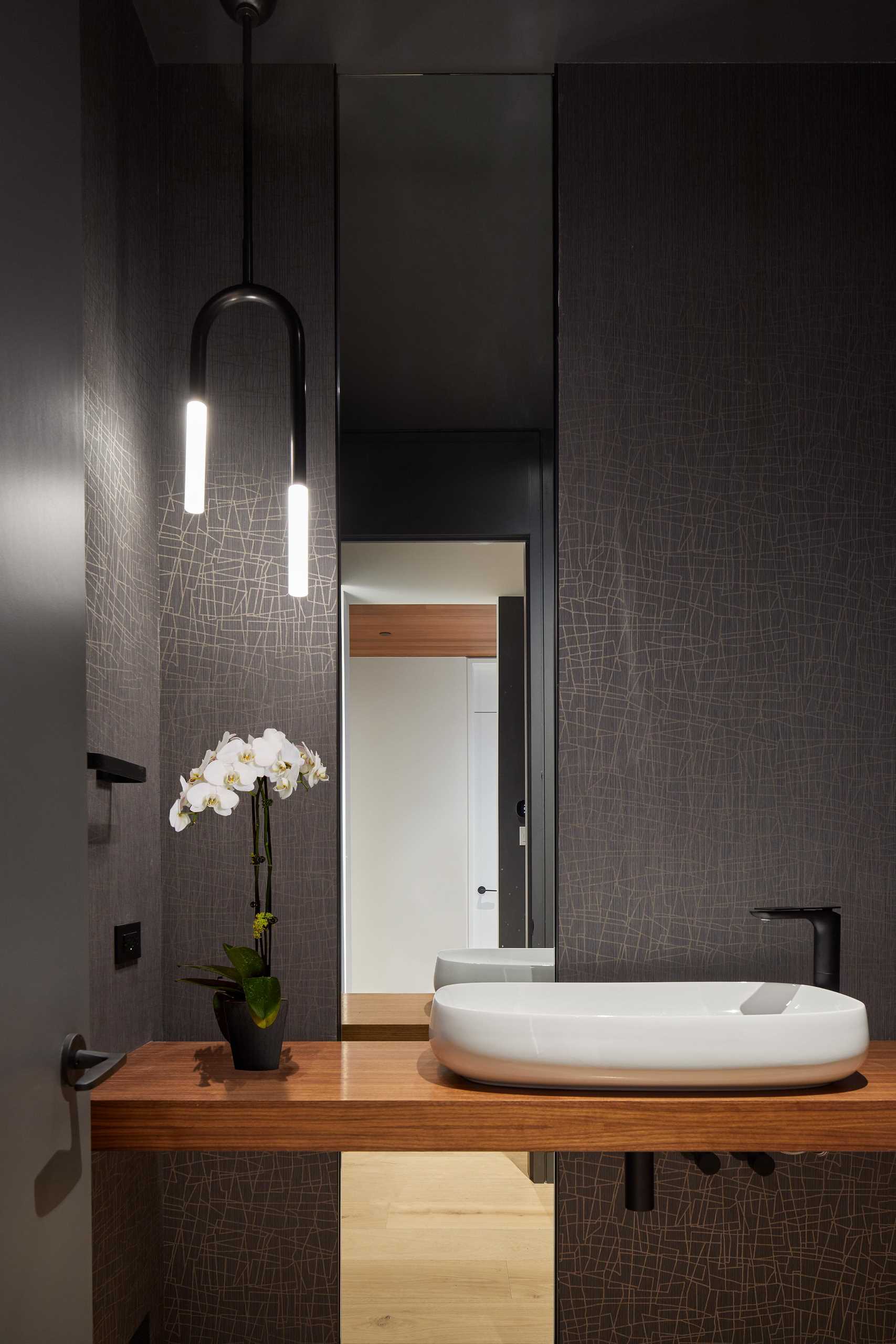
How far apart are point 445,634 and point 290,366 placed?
0.55 m

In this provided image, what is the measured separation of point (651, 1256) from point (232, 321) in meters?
1.85

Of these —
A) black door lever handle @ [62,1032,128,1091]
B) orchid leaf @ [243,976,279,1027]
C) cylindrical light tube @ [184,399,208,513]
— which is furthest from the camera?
cylindrical light tube @ [184,399,208,513]

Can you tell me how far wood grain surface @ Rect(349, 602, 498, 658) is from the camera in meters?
1.81

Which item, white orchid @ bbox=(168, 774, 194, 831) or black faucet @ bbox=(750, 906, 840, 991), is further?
black faucet @ bbox=(750, 906, 840, 991)

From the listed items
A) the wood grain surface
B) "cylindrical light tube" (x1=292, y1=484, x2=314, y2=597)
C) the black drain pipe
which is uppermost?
"cylindrical light tube" (x1=292, y1=484, x2=314, y2=597)

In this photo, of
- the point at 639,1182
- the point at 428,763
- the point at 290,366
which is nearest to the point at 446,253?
the point at 290,366

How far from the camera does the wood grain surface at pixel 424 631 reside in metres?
1.81

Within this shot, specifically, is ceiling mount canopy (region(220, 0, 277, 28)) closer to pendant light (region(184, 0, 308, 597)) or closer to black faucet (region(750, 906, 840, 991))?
pendant light (region(184, 0, 308, 597))

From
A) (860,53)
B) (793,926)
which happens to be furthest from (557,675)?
(860,53)

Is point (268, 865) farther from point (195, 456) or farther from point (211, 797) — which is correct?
point (195, 456)

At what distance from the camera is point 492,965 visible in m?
1.79

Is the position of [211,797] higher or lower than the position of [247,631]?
lower

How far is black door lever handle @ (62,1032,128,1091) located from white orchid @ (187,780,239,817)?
1.56 feet

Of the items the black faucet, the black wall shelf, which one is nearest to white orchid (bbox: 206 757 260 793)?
the black wall shelf
